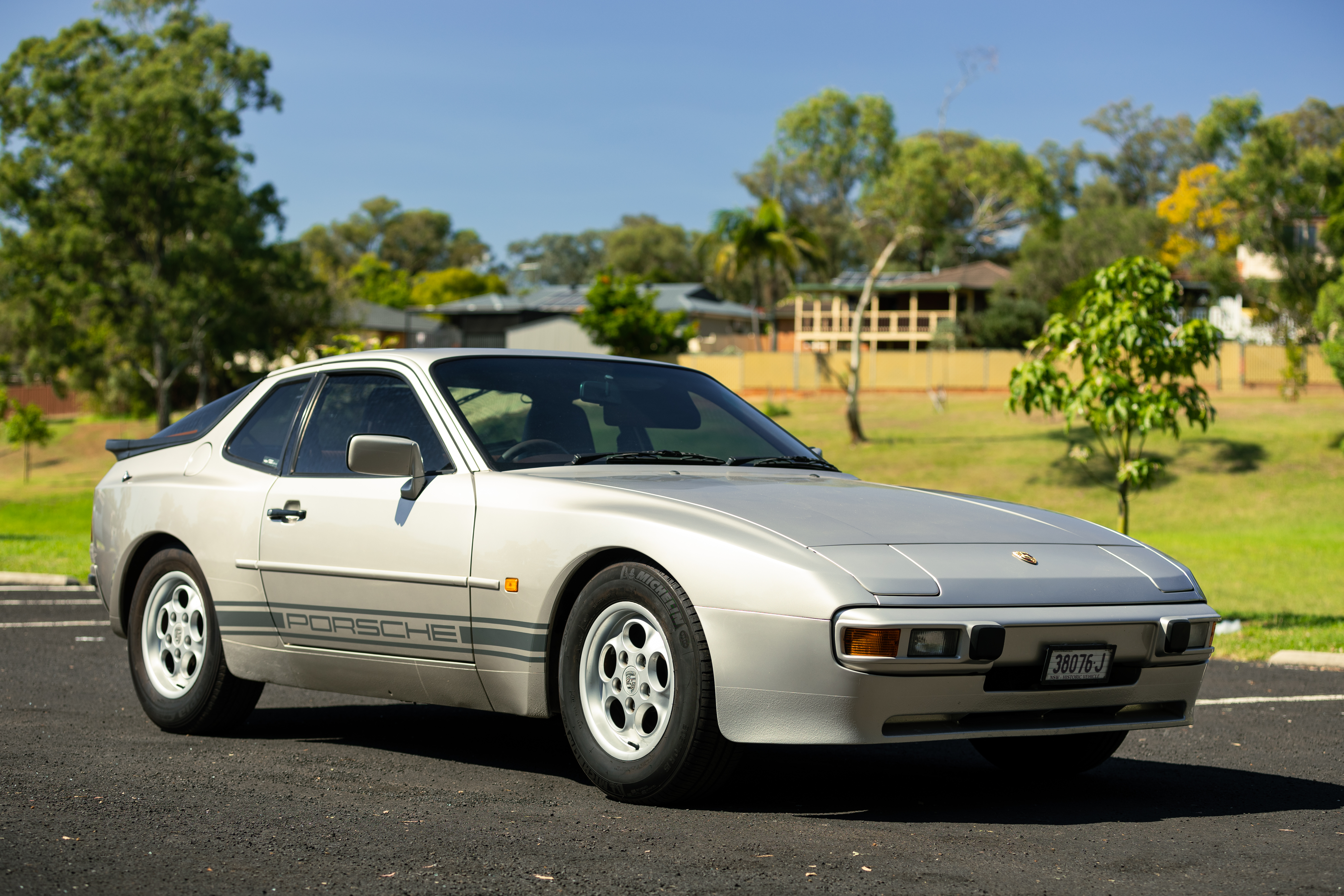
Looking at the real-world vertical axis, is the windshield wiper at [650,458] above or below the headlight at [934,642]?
above

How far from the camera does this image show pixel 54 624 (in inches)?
400

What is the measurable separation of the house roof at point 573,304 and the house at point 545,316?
64 millimetres

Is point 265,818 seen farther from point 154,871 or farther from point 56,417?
point 56,417

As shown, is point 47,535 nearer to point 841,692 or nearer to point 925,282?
point 841,692

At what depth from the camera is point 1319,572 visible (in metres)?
19.5

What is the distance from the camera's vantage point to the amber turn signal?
4.16m

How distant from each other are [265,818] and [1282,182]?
4459cm

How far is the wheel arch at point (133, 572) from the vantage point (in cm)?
654

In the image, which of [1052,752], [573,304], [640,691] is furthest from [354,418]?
[573,304]

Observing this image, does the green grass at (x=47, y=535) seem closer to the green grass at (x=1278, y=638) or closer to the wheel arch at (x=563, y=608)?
the wheel arch at (x=563, y=608)

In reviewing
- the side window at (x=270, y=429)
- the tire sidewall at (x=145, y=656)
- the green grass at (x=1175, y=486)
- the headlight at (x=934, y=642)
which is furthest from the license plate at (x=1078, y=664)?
the green grass at (x=1175, y=486)

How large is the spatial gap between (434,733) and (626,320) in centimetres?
5075

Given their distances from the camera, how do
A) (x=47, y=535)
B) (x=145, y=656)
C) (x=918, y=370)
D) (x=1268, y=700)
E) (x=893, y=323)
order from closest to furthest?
(x=145, y=656) → (x=1268, y=700) → (x=47, y=535) → (x=918, y=370) → (x=893, y=323)

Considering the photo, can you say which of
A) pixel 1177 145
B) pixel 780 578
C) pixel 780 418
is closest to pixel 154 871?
pixel 780 578
